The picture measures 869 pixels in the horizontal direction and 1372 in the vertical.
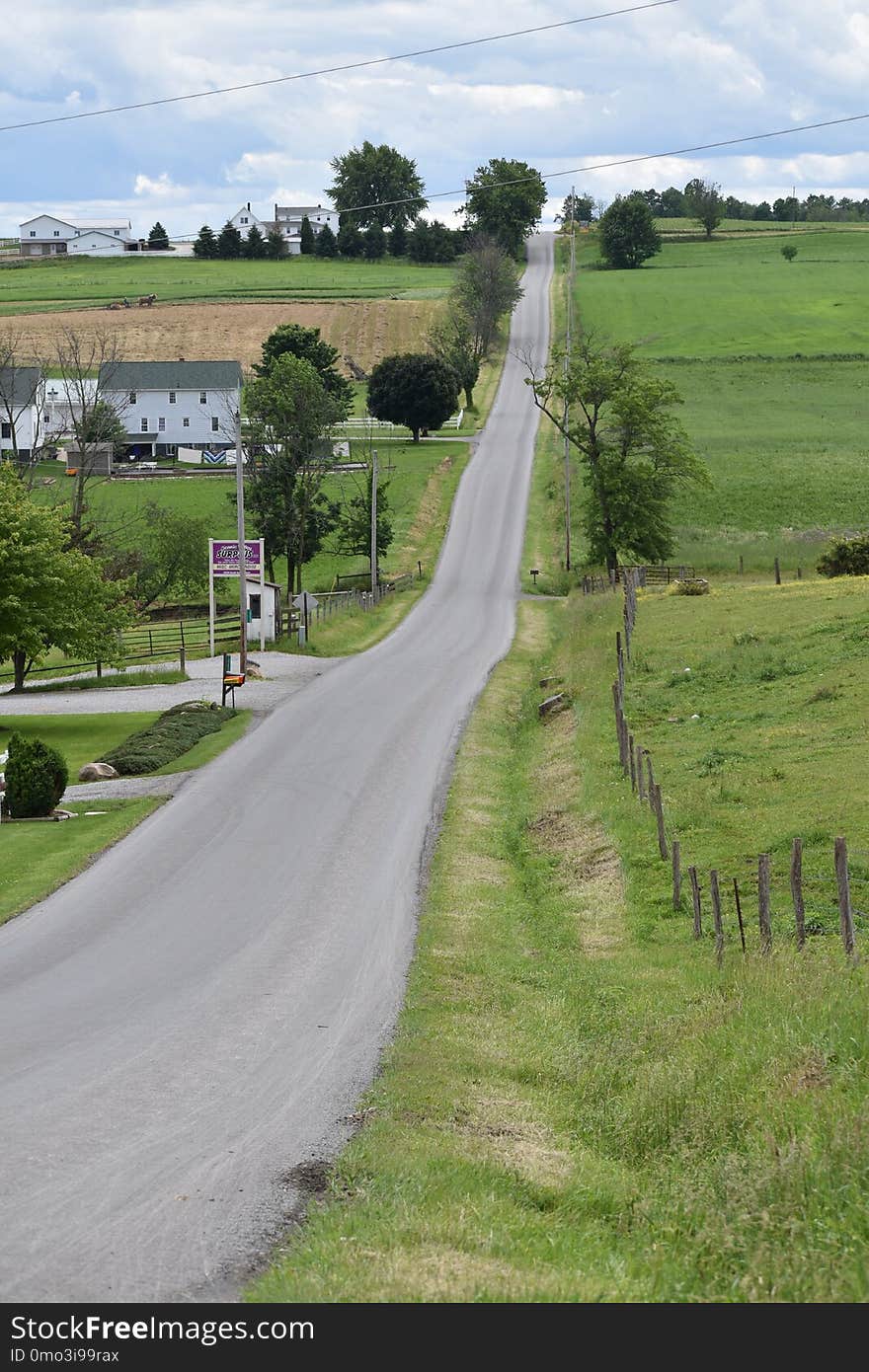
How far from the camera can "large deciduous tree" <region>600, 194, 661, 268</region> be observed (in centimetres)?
19250

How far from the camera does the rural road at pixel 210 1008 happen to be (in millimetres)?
9961

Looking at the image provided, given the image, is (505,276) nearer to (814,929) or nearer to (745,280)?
(745,280)

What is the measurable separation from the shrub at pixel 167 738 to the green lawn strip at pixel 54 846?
3606 mm

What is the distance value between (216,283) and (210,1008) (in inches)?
6608

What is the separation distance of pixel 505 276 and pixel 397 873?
131 m

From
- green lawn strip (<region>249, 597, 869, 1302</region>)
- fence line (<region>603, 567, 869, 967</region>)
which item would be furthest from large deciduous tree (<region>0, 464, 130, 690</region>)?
green lawn strip (<region>249, 597, 869, 1302</region>)

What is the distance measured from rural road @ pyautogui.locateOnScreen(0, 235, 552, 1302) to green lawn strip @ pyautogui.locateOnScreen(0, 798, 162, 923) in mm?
411

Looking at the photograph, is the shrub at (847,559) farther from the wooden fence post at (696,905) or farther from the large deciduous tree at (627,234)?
the large deciduous tree at (627,234)

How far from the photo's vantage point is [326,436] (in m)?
76.8

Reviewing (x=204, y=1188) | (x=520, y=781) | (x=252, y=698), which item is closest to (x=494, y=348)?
(x=252, y=698)

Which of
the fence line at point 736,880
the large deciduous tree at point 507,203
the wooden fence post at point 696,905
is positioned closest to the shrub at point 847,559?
the fence line at point 736,880

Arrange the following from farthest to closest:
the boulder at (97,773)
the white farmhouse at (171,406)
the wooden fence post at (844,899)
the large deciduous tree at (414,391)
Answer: the white farmhouse at (171,406)
the large deciduous tree at (414,391)
the boulder at (97,773)
the wooden fence post at (844,899)

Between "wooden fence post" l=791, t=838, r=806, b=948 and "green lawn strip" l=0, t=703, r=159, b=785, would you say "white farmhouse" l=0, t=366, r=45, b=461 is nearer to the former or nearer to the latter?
"green lawn strip" l=0, t=703, r=159, b=785

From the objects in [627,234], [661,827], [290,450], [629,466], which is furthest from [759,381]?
[661,827]
